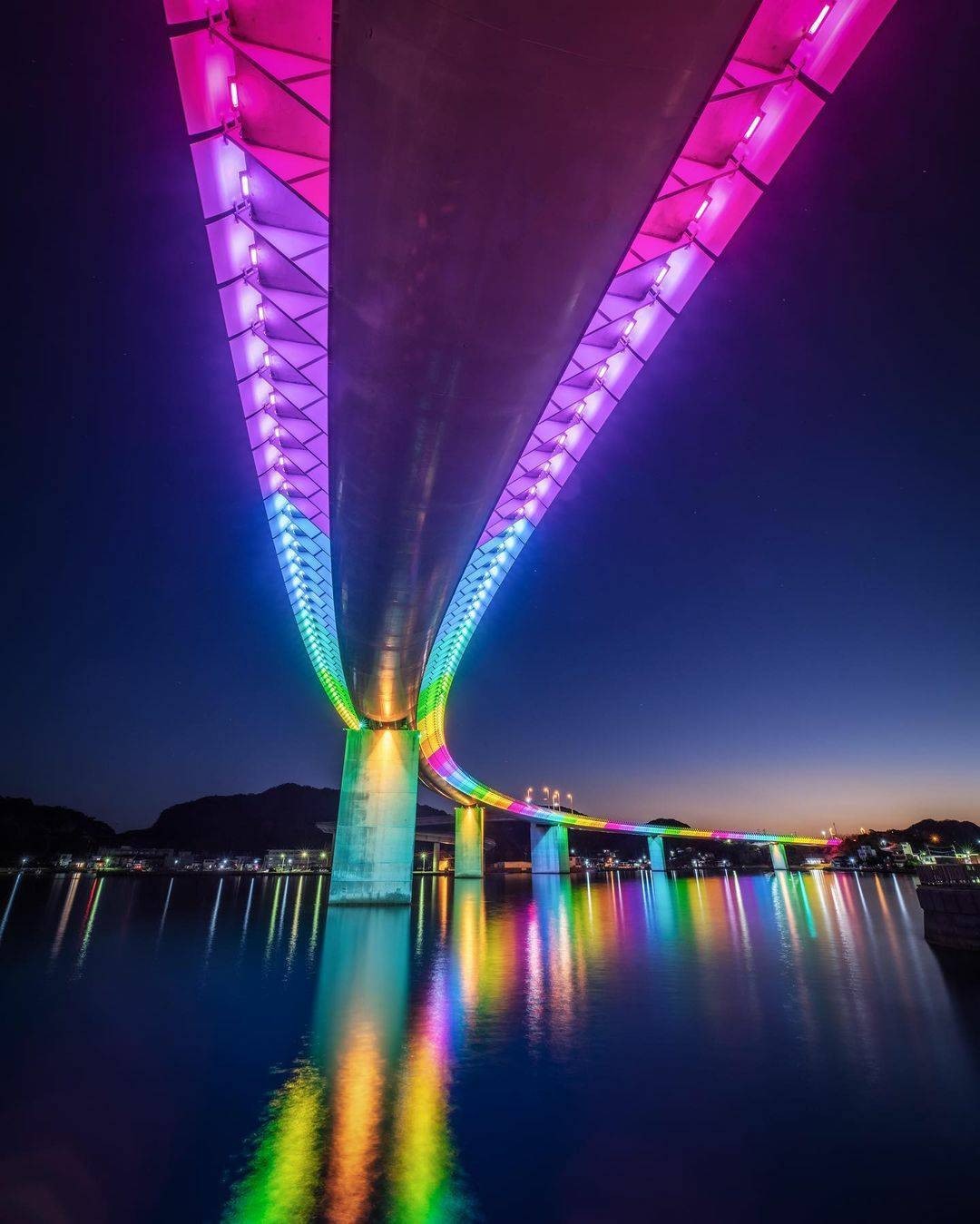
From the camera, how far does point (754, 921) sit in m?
30.1

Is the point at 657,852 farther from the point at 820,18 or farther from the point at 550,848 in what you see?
the point at 820,18

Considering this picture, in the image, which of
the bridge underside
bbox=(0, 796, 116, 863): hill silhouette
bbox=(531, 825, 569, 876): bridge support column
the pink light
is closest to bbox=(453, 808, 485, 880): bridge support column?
bbox=(531, 825, 569, 876): bridge support column

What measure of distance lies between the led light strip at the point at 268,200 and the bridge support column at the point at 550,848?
88.4 metres

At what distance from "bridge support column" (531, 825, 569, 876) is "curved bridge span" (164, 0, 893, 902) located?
8851 centimetres

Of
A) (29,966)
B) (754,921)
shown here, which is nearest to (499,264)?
(29,966)

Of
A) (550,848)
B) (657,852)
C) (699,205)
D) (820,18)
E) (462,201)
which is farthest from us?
(657,852)

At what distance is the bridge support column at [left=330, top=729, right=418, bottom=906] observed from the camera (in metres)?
32.7

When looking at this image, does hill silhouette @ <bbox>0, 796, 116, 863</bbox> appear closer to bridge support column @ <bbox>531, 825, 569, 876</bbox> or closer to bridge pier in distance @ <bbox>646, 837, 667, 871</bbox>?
bridge support column @ <bbox>531, 825, 569, 876</bbox>

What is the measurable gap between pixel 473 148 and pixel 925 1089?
39.9ft

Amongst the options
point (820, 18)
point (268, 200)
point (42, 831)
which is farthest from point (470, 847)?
point (42, 831)

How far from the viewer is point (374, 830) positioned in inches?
1291

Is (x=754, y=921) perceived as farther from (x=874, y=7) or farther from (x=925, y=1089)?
(x=874, y=7)

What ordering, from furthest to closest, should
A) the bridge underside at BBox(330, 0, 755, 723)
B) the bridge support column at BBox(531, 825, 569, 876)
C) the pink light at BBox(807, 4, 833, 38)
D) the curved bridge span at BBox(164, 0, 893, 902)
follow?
1. the bridge support column at BBox(531, 825, 569, 876)
2. the pink light at BBox(807, 4, 833, 38)
3. the curved bridge span at BBox(164, 0, 893, 902)
4. the bridge underside at BBox(330, 0, 755, 723)

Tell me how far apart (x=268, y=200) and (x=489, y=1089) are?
12.8 meters
